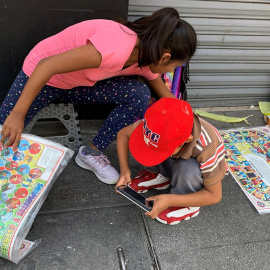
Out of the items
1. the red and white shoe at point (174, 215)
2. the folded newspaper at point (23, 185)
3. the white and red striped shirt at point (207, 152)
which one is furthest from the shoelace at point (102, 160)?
the white and red striped shirt at point (207, 152)

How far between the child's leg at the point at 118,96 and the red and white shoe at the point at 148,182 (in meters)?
0.36

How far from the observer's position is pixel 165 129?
4.13 feet

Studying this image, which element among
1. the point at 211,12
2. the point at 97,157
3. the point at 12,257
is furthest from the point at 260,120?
the point at 12,257

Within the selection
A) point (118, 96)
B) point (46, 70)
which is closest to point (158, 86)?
point (118, 96)

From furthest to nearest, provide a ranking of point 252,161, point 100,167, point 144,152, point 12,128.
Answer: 1. point 252,161
2. point 100,167
3. point 12,128
4. point 144,152

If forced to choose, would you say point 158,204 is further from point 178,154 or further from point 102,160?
point 102,160

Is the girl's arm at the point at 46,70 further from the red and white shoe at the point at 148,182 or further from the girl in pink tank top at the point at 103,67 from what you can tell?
the red and white shoe at the point at 148,182

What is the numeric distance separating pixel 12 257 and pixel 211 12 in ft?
7.15

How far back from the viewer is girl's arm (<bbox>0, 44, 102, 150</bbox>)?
1466mm

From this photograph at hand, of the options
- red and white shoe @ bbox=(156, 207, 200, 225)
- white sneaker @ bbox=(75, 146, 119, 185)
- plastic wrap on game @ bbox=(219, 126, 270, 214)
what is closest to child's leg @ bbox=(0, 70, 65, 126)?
white sneaker @ bbox=(75, 146, 119, 185)

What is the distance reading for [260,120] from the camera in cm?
284

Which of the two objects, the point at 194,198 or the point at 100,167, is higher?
the point at 194,198

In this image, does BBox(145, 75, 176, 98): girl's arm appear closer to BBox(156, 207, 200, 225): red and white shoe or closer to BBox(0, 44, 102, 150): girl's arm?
BBox(0, 44, 102, 150): girl's arm

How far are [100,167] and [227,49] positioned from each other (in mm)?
1560
